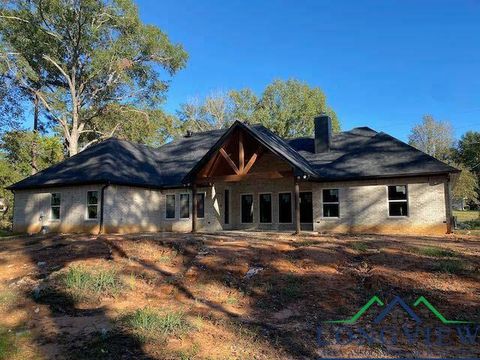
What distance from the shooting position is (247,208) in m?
22.5

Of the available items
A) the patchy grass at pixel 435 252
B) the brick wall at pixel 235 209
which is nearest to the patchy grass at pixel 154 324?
the patchy grass at pixel 435 252

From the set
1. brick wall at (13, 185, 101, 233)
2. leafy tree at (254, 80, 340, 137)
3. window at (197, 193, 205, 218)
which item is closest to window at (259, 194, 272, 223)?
window at (197, 193, 205, 218)

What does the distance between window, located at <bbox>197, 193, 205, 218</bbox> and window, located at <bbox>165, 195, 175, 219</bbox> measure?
1.80 meters

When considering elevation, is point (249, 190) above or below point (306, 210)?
above

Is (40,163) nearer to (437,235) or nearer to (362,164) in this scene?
(362,164)

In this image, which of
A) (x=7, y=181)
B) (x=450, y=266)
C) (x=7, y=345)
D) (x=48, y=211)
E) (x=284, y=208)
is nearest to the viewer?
(x=7, y=345)

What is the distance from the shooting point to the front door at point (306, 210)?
20.8m

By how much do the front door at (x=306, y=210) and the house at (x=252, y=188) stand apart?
5 centimetres

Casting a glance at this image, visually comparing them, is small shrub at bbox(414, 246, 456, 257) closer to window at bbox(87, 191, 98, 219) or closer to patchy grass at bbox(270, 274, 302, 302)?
patchy grass at bbox(270, 274, 302, 302)

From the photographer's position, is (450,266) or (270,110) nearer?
(450,266)

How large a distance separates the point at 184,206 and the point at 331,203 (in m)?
8.29

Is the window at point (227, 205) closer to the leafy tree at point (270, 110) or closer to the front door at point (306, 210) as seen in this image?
the front door at point (306, 210)

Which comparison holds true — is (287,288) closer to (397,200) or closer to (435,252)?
(435,252)

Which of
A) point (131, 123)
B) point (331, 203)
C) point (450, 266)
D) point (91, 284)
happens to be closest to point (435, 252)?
point (450, 266)
